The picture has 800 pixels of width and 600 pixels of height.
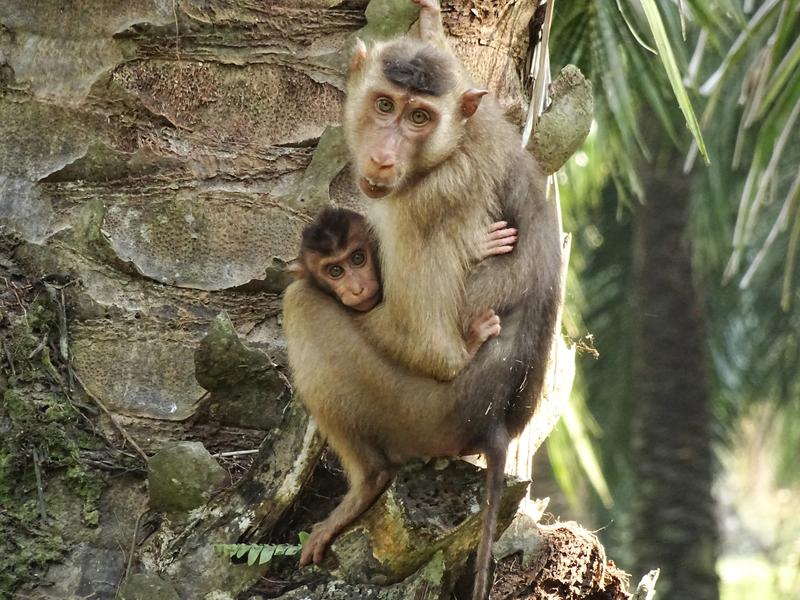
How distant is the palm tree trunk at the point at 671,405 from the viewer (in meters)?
12.1

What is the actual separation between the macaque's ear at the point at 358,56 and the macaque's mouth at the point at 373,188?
0.40m

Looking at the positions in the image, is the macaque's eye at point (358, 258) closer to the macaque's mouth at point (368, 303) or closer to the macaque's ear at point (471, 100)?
the macaque's mouth at point (368, 303)

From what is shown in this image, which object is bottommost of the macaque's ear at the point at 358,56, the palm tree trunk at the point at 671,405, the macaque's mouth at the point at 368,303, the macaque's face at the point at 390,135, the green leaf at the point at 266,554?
the palm tree trunk at the point at 671,405

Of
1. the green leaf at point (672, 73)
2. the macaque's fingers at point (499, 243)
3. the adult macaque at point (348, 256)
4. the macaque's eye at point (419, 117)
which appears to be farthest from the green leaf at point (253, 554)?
the green leaf at point (672, 73)

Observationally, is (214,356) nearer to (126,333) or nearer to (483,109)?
(126,333)

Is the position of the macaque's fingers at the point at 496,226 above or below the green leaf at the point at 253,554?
above

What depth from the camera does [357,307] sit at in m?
4.19

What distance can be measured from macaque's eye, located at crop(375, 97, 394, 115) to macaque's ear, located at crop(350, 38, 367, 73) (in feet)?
0.48

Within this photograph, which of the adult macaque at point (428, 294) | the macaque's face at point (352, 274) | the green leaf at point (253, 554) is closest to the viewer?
the green leaf at point (253, 554)

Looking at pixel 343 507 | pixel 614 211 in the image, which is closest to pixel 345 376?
pixel 343 507

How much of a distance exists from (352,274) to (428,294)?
519 mm

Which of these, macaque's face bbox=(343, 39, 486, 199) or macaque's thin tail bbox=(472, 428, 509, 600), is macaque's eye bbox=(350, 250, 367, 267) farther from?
macaque's thin tail bbox=(472, 428, 509, 600)

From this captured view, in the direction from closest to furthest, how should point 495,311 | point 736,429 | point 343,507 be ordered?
point 343,507 → point 495,311 → point 736,429

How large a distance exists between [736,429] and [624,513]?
6.08 ft
